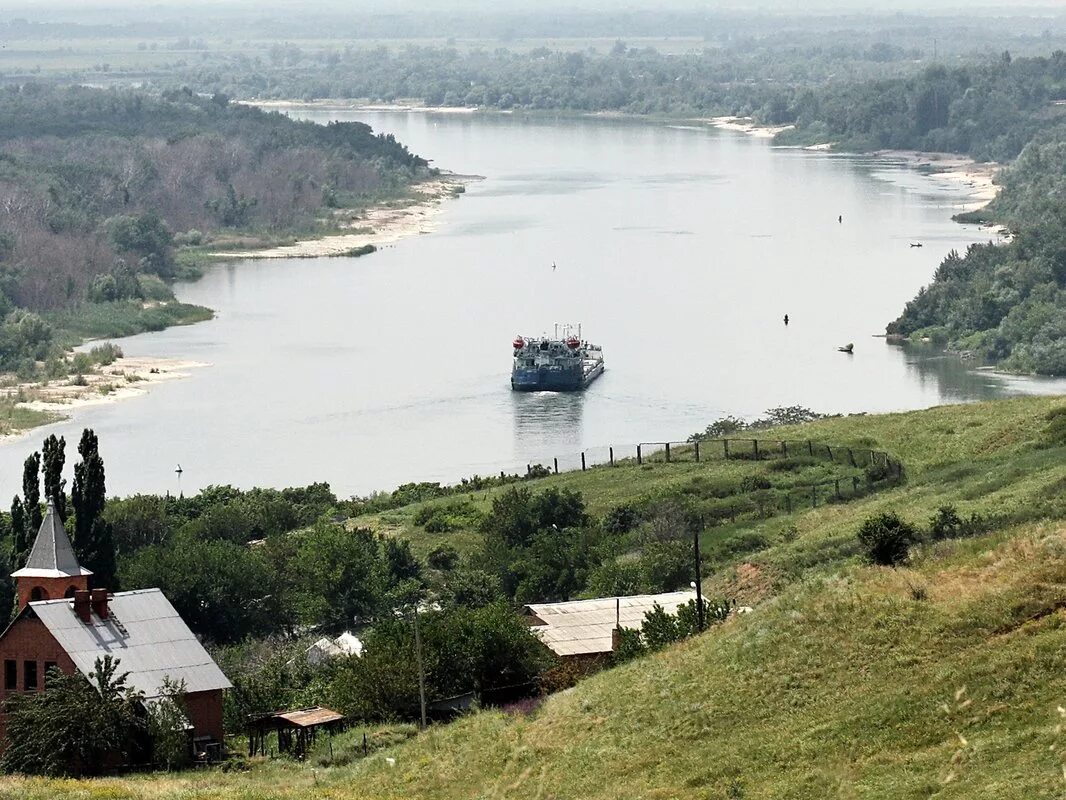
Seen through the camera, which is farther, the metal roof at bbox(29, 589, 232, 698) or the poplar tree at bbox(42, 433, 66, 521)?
the poplar tree at bbox(42, 433, 66, 521)

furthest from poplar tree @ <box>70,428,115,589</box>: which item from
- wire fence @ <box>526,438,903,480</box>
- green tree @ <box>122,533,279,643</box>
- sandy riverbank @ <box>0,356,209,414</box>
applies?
sandy riverbank @ <box>0,356,209,414</box>

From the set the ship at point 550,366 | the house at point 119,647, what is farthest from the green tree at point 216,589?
the ship at point 550,366

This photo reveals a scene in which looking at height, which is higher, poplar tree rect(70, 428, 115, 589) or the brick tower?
the brick tower

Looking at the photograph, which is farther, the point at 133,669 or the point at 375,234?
the point at 375,234

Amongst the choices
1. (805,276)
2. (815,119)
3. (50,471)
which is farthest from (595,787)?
(815,119)

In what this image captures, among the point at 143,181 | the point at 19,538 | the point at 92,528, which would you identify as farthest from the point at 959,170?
the point at 19,538

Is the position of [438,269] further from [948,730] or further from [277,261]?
[948,730]

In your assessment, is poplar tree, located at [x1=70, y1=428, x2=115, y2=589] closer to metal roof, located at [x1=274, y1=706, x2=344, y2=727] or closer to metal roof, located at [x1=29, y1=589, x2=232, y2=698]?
metal roof, located at [x1=29, y1=589, x2=232, y2=698]

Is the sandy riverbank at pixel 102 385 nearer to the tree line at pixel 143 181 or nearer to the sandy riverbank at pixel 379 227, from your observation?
the tree line at pixel 143 181
